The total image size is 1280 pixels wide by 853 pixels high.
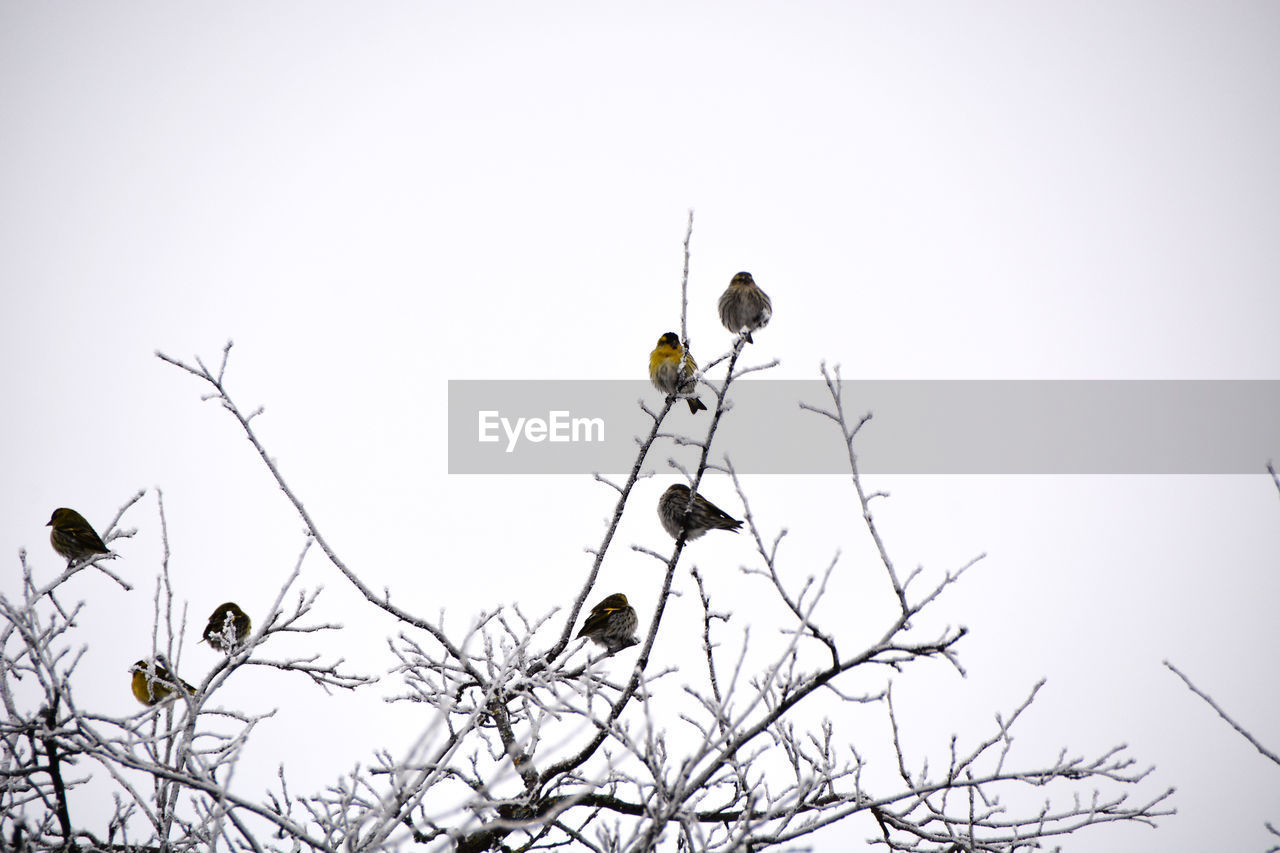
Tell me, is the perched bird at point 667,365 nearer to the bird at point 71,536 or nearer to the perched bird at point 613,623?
the perched bird at point 613,623

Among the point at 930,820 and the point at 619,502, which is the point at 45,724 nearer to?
the point at 619,502

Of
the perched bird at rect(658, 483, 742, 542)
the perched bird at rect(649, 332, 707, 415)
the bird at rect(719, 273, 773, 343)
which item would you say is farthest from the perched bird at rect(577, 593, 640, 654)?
the bird at rect(719, 273, 773, 343)

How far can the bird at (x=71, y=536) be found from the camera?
8359 mm

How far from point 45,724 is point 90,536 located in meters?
6.33

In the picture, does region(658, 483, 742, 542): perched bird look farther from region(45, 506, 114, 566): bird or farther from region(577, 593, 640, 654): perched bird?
region(45, 506, 114, 566): bird

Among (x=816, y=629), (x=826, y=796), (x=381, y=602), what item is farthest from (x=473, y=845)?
(x=816, y=629)

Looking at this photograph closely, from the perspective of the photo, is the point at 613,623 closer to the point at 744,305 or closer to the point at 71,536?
the point at 744,305

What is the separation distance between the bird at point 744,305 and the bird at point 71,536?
6498 millimetres

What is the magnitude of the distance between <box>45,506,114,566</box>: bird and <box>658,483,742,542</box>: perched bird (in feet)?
16.8

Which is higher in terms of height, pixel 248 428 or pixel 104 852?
pixel 248 428

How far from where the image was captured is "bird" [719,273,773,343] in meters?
9.73

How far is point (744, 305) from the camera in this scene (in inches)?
384

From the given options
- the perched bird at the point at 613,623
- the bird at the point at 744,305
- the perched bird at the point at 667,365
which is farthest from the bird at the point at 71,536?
the bird at the point at 744,305

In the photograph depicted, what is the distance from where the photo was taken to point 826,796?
3.88m
